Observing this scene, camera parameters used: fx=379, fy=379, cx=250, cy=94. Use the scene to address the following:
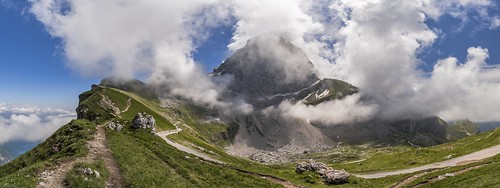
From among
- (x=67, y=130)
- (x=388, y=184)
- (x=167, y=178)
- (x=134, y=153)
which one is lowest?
(x=388, y=184)

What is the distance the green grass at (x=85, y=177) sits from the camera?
40969 mm

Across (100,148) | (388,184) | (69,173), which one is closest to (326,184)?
(388,184)

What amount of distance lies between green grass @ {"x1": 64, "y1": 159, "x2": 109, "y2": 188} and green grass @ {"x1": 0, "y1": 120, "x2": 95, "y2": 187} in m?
3.11

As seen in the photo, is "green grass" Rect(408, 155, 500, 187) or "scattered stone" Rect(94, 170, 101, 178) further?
"green grass" Rect(408, 155, 500, 187)

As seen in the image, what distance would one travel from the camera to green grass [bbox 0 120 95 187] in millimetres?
38188

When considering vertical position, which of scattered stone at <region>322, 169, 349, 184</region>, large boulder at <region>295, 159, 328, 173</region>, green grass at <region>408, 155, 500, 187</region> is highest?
large boulder at <region>295, 159, 328, 173</region>

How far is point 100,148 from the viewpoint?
5984 centimetres

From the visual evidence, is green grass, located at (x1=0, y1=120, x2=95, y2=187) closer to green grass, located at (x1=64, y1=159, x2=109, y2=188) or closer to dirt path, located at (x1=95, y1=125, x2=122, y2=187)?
dirt path, located at (x1=95, y1=125, x2=122, y2=187)

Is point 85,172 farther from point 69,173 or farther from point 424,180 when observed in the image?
point 424,180

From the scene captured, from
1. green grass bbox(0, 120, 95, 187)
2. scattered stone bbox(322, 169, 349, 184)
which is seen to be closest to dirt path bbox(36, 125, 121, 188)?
green grass bbox(0, 120, 95, 187)

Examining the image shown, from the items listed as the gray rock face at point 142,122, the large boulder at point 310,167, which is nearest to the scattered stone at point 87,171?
the large boulder at point 310,167

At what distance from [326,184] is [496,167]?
2756 centimetres

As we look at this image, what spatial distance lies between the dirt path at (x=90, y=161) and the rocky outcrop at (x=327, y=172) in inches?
1564

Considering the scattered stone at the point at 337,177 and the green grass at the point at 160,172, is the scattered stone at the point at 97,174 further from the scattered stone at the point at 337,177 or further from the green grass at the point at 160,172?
the scattered stone at the point at 337,177
